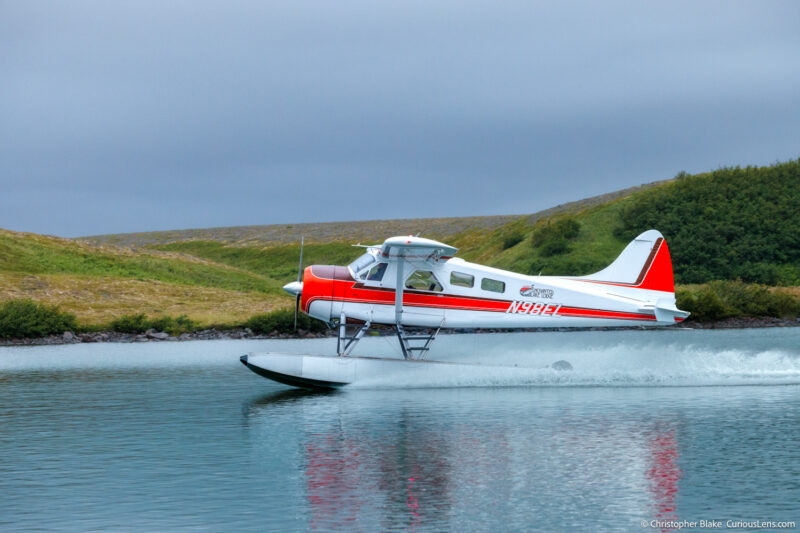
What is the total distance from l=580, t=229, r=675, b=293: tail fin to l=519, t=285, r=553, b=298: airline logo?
1330 mm

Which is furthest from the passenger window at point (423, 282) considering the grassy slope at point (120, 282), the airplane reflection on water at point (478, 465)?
the grassy slope at point (120, 282)

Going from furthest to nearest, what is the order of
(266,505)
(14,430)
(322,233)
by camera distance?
(322,233) → (14,430) → (266,505)

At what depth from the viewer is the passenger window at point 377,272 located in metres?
21.2

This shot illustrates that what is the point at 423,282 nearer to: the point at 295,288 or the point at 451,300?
the point at 451,300

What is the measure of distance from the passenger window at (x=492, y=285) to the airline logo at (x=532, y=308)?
482mm

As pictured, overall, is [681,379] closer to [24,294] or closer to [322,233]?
[24,294]

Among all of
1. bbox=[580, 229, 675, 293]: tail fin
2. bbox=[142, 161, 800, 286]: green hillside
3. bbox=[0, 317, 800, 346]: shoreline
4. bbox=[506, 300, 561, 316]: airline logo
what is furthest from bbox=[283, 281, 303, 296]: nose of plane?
bbox=[142, 161, 800, 286]: green hillside

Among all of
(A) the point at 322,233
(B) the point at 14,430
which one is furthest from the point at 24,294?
(A) the point at 322,233

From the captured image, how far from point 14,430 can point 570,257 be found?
55714 millimetres

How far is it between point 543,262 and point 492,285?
4782cm

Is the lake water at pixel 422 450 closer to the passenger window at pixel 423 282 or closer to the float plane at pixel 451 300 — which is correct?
the float plane at pixel 451 300

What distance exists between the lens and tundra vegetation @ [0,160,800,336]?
1869 inches

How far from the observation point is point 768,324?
4562 cm

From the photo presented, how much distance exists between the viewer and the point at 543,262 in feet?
224
